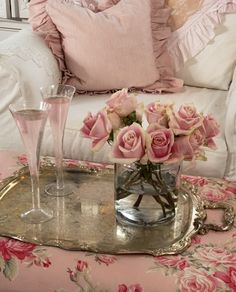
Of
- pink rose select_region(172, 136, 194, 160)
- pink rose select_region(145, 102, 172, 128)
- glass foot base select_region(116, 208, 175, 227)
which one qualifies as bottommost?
glass foot base select_region(116, 208, 175, 227)

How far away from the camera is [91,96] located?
76.5 inches

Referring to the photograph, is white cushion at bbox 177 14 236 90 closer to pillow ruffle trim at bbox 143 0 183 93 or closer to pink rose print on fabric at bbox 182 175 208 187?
pillow ruffle trim at bbox 143 0 183 93

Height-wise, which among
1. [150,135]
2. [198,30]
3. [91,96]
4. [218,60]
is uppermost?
[150,135]

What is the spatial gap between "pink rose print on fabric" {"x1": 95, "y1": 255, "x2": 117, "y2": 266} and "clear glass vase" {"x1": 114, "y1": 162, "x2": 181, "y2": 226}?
12 cm

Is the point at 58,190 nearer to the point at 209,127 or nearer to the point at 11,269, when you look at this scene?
the point at 11,269

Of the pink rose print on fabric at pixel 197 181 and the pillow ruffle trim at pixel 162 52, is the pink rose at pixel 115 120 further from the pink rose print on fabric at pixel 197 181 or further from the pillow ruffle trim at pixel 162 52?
the pillow ruffle trim at pixel 162 52

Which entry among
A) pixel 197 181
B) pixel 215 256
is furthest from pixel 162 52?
pixel 215 256

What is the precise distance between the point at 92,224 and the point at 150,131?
0.87 feet

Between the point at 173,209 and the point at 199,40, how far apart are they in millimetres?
1099

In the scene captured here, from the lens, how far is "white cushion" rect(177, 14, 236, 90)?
6.68 feet

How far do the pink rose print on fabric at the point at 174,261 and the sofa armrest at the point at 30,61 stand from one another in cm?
89

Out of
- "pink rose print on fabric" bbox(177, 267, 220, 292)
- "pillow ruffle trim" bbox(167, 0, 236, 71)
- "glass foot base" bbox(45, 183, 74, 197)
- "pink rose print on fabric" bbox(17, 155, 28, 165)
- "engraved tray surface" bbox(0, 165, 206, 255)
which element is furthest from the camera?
"pillow ruffle trim" bbox(167, 0, 236, 71)

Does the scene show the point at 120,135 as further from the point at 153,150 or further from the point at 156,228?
the point at 156,228

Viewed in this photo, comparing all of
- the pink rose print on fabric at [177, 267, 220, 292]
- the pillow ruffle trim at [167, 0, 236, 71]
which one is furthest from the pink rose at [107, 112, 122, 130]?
the pillow ruffle trim at [167, 0, 236, 71]
